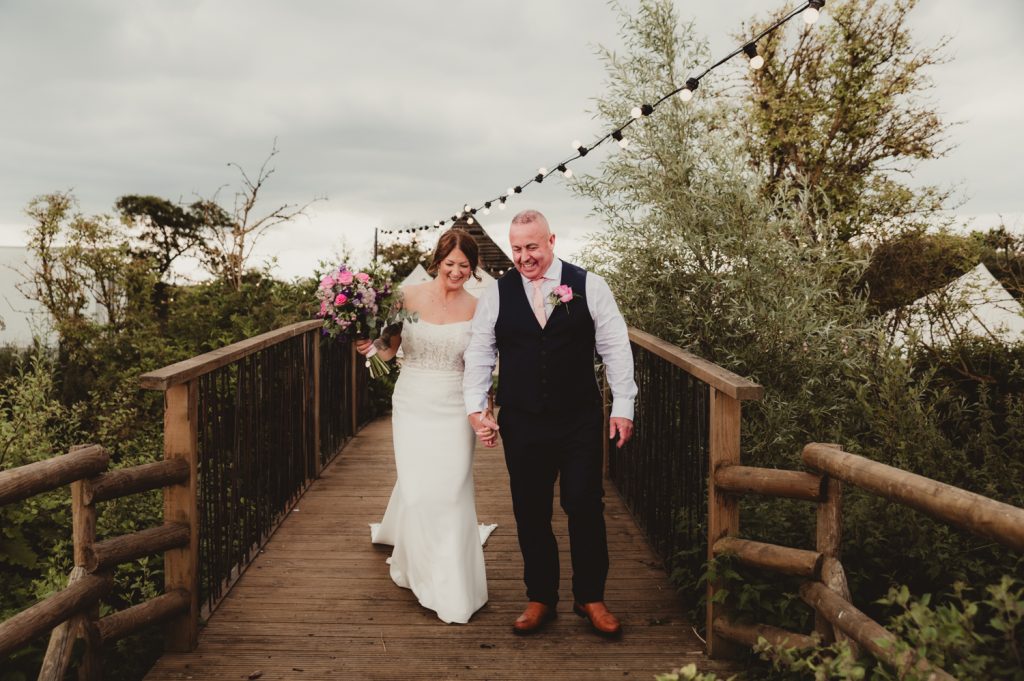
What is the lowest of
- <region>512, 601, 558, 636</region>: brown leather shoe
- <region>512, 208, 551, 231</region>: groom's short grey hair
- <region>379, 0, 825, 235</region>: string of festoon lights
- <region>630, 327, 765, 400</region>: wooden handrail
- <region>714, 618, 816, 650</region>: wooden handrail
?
<region>512, 601, 558, 636</region>: brown leather shoe

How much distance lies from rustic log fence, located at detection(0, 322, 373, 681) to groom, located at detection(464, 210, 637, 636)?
4.08 ft

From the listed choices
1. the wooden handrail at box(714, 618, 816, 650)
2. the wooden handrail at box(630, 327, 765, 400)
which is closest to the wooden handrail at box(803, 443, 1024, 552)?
the wooden handrail at box(630, 327, 765, 400)

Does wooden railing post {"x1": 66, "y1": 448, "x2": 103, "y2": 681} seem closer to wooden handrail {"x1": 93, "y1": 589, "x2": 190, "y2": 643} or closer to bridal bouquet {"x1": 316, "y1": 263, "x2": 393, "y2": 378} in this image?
wooden handrail {"x1": 93, "y1": 589, "x2": 190, "y2": 643}

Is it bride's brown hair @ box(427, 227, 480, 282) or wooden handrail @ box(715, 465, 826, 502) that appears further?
bride's brown hair @ box(427, 227, 480, 282)

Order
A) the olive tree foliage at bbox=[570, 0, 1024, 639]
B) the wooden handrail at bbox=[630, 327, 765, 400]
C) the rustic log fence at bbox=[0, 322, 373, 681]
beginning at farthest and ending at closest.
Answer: the olive tree foliage at bbox=[570, 0, 1024, 639], the wooden handrail at bbox=[630, 327, 765, 400], the rustic log fence at bbox=[0, 322, 373, 681]

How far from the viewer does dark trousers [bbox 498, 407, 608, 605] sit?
3.28 metres

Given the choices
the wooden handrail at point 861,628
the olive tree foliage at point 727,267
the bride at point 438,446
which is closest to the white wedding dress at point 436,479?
the bride at point 438,446

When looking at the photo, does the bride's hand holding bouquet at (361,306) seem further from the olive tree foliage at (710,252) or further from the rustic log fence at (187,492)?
the olive tree foliage at (710,252)

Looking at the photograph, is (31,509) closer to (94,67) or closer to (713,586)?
(713,586)

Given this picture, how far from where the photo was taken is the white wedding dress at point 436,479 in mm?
3600

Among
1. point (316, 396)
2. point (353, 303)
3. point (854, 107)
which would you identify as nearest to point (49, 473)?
point (353, 303)

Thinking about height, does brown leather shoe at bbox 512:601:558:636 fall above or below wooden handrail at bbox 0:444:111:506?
below

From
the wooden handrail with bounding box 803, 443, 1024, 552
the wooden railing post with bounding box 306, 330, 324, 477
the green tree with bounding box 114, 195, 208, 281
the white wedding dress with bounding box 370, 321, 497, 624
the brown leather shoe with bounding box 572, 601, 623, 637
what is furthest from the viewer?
the green tree with bounding box 114, 195, 208, 281

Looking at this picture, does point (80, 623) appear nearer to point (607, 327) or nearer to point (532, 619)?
point (532, 619)
